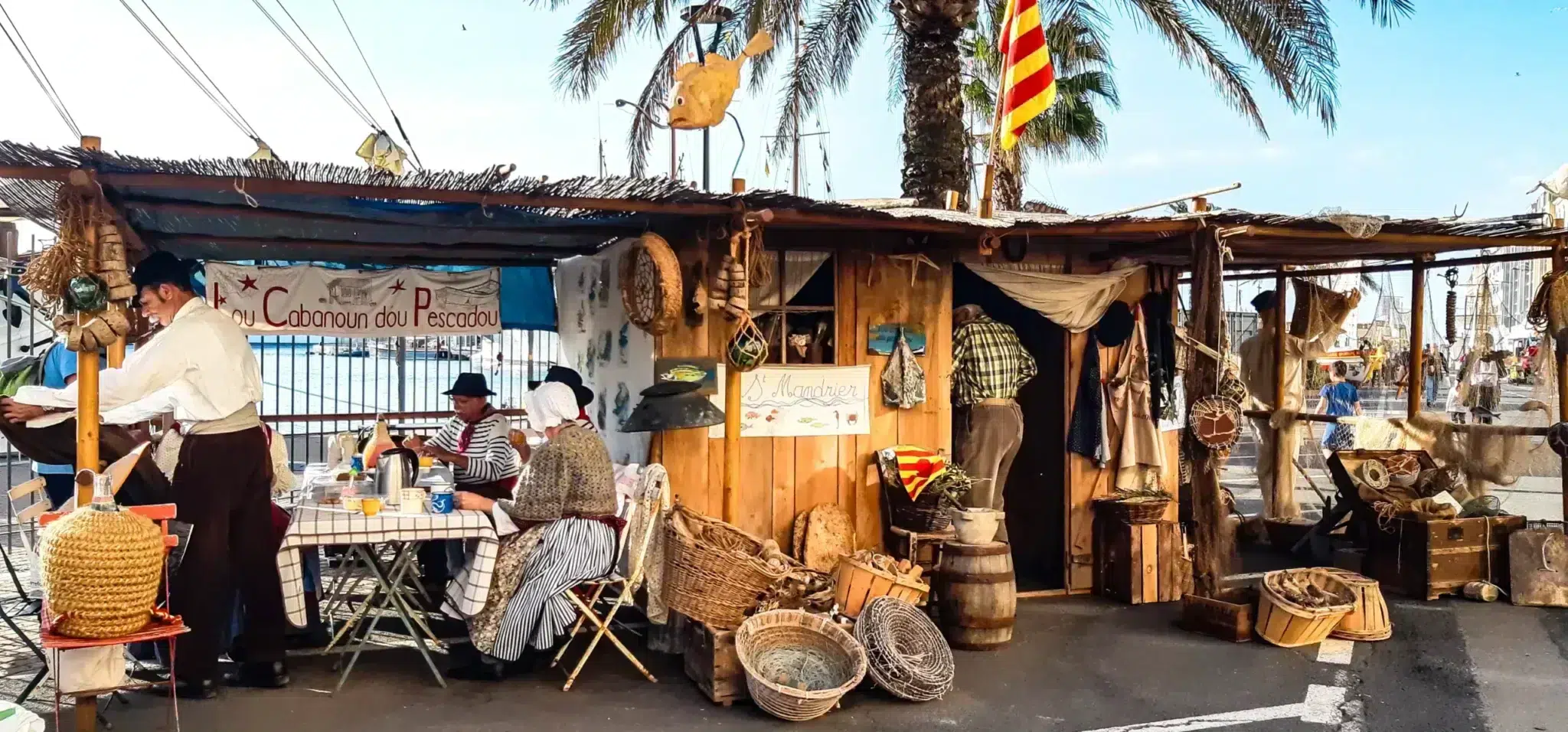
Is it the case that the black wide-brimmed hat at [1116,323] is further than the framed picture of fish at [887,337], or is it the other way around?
the black wide-brimmed hat at [1116,323]

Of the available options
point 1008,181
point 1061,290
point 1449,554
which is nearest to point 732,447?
point 1061,290

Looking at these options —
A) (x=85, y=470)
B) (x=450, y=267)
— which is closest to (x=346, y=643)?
(x=85, y=470)

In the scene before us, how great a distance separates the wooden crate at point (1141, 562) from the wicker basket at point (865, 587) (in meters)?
2.11

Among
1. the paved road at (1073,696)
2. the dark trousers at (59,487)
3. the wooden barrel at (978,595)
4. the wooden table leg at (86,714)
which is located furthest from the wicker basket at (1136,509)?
the dark trousers at (59,487)

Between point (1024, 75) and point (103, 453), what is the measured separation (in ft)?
20.3

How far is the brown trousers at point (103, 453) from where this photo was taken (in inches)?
207

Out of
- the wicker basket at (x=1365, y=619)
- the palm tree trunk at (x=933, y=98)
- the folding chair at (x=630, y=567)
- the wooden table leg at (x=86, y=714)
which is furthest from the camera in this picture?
the palm tree trunk at (x=933, y=98)

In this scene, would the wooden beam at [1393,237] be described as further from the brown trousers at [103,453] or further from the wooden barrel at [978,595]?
the brown trousers at [103,453]

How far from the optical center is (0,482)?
1367 centimetres

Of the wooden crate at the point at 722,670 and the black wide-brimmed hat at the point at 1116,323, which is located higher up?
the black wide-brimmed hat at the point at 1116,323

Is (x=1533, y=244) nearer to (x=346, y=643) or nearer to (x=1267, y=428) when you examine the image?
(x=1267, y=428)

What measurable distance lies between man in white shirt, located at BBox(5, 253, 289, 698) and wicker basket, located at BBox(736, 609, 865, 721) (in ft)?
7.85

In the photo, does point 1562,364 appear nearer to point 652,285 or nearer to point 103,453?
point 652,285

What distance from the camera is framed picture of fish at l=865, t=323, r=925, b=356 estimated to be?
7.68m
